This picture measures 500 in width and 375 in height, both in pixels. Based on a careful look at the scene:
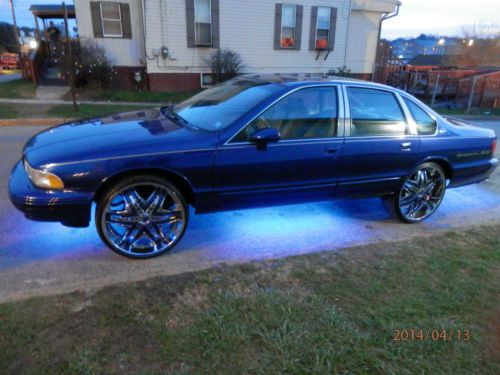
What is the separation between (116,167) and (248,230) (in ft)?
4.93

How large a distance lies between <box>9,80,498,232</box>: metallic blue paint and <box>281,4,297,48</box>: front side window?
1263 cm

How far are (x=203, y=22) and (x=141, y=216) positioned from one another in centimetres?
1308

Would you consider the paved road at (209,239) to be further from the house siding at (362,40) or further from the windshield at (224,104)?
the house siding at (362,40)

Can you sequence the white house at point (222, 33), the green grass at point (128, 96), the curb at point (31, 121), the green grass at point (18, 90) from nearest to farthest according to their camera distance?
the curb at point (31, 121)
the green grass at point (18, 90)
the green grass at point (128, 96)
the white house at point (222, 33)

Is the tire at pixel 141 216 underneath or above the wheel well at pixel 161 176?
underneath

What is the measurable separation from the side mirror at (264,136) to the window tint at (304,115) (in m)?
0.08

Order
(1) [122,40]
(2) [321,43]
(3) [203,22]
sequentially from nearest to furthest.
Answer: (1) [122,40] → (3) [203,22] → (2) [321,43]

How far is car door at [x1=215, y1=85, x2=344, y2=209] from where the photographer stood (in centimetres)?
332

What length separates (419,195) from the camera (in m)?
4.30

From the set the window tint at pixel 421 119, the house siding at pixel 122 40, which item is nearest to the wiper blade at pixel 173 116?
the window tint at pixel 421 119

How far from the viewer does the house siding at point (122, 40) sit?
13.6 metres

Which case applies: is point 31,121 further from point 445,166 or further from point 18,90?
point 445,166

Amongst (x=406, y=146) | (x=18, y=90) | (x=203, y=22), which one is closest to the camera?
(x=406, y=146)

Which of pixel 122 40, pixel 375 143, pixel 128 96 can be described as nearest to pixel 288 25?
pixel 122 40
